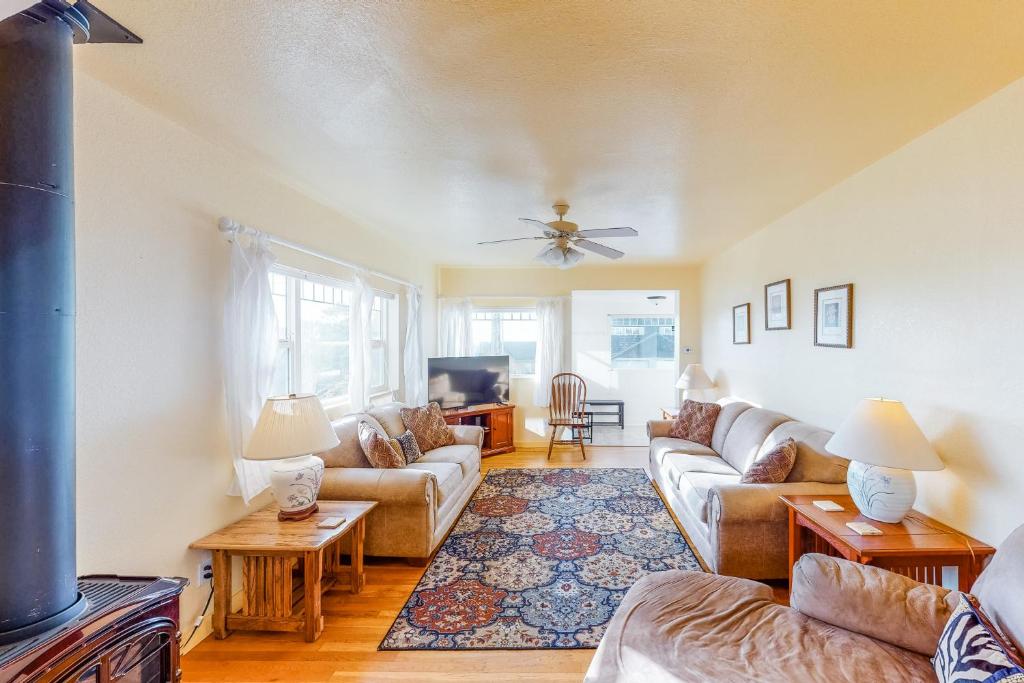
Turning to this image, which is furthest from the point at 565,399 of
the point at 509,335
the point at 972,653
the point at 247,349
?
the point at 972,653

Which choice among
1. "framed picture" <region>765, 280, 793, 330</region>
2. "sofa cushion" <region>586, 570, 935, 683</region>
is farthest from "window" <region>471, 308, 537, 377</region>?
"sofa cushion" <region>586, 570, 935, 683</region>

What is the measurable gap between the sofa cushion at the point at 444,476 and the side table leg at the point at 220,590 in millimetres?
1223

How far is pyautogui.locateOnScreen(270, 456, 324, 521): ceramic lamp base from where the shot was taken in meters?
2.25

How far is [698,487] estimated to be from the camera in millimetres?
2867

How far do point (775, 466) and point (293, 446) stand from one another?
2694 mm

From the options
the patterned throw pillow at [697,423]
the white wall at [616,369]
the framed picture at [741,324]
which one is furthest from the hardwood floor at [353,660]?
the white wall at [616,369]

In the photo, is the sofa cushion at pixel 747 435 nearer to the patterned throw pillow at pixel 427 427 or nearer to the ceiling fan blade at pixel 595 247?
the ceiling fan blade at pixel 595 247

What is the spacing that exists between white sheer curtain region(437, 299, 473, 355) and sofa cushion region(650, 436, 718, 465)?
8.93 ft

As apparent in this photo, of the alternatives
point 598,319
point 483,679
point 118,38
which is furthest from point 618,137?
point 598,319

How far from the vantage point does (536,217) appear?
11.2 ft

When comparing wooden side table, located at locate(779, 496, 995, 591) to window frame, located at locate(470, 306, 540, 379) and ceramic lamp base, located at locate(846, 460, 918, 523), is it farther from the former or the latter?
window frame, located at locate(470, 306, 540, 379)

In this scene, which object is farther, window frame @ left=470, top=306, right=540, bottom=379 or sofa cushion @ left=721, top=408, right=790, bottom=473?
window frame @ left=470, top=306, right=540, bottom=379

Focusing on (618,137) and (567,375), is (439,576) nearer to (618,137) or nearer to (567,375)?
(618,137)

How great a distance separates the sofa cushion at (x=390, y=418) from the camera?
360 centimetres
